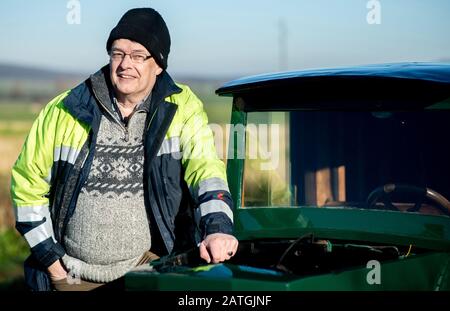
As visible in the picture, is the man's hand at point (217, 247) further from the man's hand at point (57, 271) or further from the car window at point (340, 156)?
the car window at point (340, 156)

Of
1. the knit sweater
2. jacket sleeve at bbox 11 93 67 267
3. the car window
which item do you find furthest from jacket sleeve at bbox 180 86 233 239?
the car window

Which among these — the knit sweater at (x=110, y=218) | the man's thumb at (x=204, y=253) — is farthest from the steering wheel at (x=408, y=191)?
the knit sweater at (x=110, y=218)

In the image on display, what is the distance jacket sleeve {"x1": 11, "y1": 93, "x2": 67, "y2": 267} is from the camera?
4.43 m

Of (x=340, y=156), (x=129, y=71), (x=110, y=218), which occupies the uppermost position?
(x=129, y=71)

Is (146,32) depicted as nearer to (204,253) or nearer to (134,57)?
(134,57)

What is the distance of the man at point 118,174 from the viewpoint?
14.4ft

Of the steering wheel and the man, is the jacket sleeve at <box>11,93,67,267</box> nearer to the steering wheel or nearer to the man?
the man

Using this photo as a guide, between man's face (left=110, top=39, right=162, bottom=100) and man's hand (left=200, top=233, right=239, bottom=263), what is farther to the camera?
man's face (left=110, top=39, right=162, bottom=100)

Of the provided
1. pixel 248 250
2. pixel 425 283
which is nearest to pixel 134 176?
pixel 248 250

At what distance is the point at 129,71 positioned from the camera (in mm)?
4461

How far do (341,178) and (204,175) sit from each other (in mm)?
1044

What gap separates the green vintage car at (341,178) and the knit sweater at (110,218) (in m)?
0.33

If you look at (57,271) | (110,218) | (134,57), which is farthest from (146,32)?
(57,271)

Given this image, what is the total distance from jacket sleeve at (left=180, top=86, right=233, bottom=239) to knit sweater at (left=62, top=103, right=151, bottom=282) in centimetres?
24
